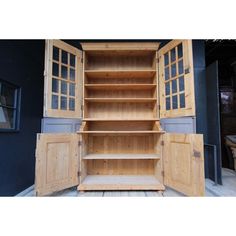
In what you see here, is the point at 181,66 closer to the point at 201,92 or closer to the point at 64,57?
the point at 201,92

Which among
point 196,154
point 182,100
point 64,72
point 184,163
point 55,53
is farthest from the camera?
point 64,72

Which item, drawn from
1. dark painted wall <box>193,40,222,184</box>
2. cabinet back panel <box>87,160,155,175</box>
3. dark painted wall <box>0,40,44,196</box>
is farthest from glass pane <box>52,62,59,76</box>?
dark painted wall <box>193,40,222,184</box>

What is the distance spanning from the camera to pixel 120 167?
2549mm

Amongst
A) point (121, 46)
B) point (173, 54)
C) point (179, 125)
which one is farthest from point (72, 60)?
point (179, 125)

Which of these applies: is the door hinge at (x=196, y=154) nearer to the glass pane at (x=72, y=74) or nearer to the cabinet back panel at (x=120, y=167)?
the cabinet back panel at (x=120, y=167)

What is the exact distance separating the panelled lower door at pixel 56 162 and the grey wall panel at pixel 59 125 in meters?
0.13

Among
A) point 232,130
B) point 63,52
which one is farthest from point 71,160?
point 232,130

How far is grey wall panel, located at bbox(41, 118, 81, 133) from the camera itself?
6.55 feet

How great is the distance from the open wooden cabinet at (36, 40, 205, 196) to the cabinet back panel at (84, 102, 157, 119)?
0.02 metres

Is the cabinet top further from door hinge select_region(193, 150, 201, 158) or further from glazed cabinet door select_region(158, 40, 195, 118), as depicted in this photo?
door hinge select_region(193, 150, 201, 158)

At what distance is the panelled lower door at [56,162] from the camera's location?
1.80 meters

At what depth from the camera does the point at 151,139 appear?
8.34ft

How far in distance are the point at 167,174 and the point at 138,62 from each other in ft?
6.45

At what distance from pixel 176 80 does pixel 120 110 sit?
1.05 metres
